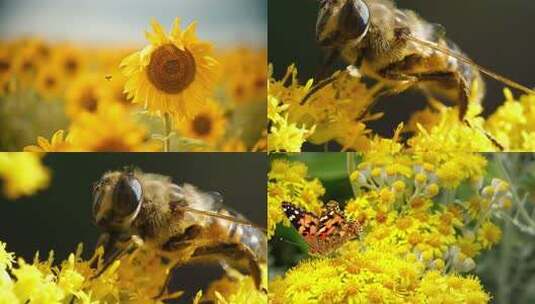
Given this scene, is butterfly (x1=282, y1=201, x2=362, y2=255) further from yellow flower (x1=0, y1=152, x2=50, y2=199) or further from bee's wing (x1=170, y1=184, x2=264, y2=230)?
yellow flower (x1=0, y1=152, x2=50, y2=199)

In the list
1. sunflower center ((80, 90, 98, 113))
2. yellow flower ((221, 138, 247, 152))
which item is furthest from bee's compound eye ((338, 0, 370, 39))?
sunflower center ((80, 90, 98, 113))

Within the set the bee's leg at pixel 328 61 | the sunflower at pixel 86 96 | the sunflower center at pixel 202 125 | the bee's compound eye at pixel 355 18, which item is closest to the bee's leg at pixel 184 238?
the sunflower center at pixel 202 125

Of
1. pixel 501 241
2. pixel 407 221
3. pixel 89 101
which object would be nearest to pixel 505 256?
pixel 501 241

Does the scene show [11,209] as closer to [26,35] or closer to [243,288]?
[26,35]

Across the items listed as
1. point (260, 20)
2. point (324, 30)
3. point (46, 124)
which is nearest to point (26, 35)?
point (46, 124)

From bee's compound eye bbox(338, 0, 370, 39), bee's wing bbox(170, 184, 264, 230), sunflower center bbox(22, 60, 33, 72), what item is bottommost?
bee's wing bbox(170, 184, 264, 230)

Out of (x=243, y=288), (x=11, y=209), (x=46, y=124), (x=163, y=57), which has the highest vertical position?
(x=163, y=57)

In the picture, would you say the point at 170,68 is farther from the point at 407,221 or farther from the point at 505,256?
the point at 505,256
